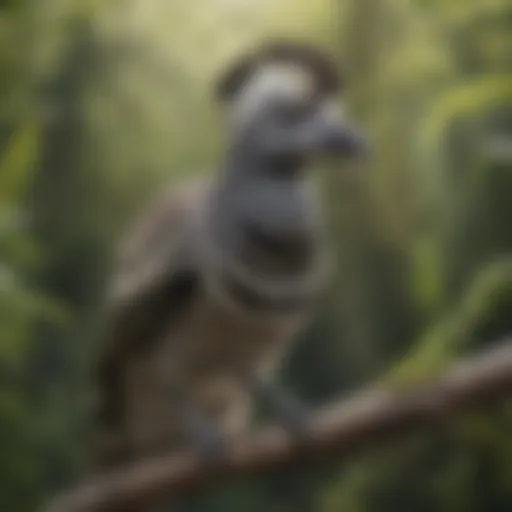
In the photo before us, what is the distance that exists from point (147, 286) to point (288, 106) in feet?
0.68

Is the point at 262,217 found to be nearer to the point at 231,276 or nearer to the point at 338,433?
the point at 231,276

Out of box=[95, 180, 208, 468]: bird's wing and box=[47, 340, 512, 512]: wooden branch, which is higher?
box=[95, 180, 208, 468]: bird's wing

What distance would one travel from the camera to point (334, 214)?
106 centimetres

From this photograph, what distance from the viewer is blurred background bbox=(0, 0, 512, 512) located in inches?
41.5

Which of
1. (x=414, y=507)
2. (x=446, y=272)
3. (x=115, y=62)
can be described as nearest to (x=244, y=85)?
(x=115, y=62)

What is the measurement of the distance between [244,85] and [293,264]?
173 mm

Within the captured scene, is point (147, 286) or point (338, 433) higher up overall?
point (147, 286)

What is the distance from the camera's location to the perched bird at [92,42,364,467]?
1007mm

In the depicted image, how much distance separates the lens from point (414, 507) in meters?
1.05

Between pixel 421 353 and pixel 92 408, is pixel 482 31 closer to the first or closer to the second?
pixel 421 353

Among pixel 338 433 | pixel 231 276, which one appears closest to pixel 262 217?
pixel 231 276

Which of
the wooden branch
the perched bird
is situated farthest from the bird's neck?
the wooden branch

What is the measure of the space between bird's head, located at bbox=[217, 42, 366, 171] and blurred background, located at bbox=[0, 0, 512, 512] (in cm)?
3

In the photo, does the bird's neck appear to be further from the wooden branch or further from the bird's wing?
the wooden branch
